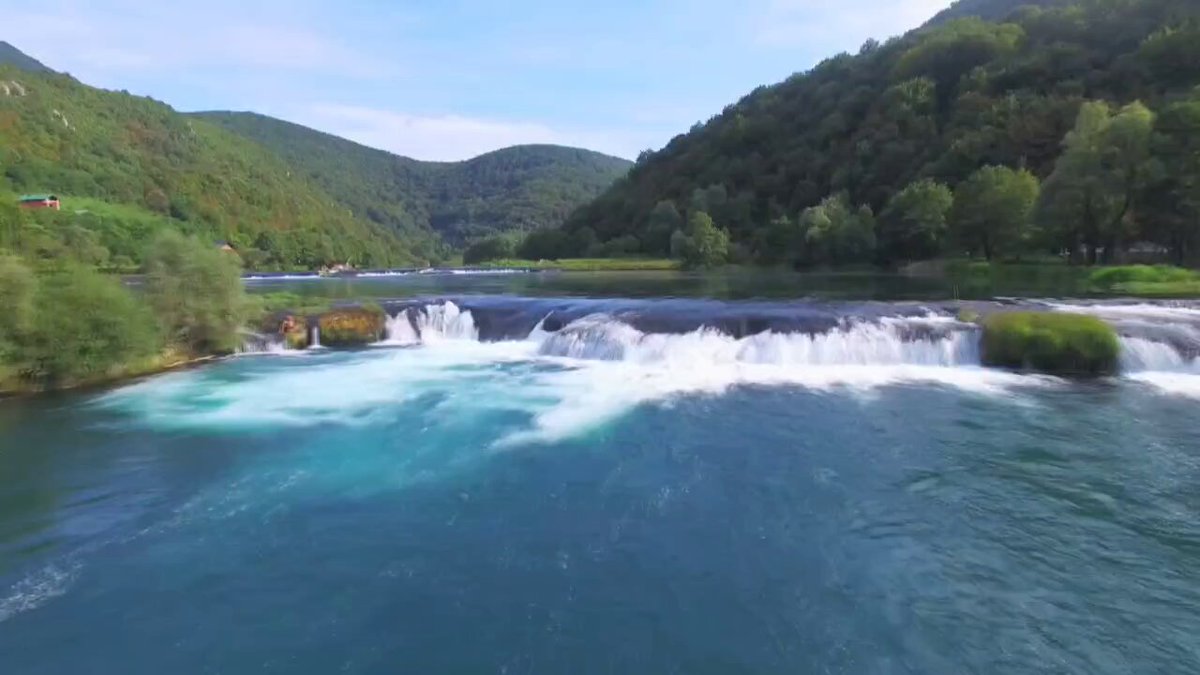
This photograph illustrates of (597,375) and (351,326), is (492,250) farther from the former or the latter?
→ (597,375)

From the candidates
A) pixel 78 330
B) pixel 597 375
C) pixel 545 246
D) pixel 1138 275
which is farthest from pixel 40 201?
pixel 1138 275

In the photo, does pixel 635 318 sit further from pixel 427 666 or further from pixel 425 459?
pixel 427 666

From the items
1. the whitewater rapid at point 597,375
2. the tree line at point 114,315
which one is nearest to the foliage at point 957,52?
the whitewater rapid at point 597,375

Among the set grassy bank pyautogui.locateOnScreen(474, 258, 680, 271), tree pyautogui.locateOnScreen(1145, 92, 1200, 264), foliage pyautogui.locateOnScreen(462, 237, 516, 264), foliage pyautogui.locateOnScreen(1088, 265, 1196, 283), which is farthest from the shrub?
foliage pyautogui.locateOnScreen(462, 237, 516, 264)

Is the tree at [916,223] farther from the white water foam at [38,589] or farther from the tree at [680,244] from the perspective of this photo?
the white water foam at [38,589]

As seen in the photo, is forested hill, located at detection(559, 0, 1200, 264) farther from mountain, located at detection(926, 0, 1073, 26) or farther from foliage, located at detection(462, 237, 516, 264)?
mountain, located at detection(926, 0, 1073, 26)

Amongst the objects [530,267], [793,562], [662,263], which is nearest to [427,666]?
[793,562]
